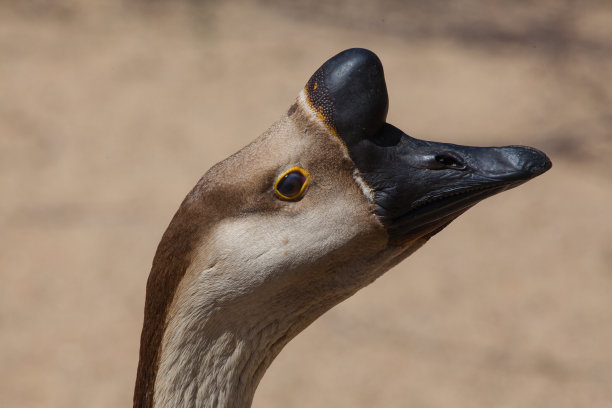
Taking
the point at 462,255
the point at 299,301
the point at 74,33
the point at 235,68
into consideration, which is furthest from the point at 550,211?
the point at 74,33

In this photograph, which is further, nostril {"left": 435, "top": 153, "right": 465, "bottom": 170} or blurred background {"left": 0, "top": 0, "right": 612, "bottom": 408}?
blurred background {"left": 0, "top": 0, "right": 612, "bottom": 408}

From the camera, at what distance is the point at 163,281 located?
7.19 feet

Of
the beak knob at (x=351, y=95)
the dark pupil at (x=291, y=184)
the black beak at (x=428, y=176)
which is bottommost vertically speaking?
the black beak at (x=428, y=176)

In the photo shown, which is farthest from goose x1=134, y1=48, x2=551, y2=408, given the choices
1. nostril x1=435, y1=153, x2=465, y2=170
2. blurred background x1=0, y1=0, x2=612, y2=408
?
blurred background x1=0, y1=0, x2=612, y2=408

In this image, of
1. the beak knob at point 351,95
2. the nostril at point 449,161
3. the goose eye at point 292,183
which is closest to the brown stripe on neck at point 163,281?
the goose eye at point 292,183

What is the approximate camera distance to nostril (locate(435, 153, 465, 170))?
2150 mm

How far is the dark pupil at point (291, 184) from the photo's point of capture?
6.97 ft

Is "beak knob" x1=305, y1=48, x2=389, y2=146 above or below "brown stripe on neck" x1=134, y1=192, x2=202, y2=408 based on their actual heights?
above

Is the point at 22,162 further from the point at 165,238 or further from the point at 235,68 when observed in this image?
the point at 165,238

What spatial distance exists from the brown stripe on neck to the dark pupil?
0.25 metres

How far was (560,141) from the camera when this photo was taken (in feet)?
22.0

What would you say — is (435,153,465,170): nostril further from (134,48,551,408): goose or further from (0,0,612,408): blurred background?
(0,0,612,408): blurred background

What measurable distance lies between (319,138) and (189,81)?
18.9ft

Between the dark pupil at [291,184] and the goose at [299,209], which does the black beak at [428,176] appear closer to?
the goose at [299,209]
